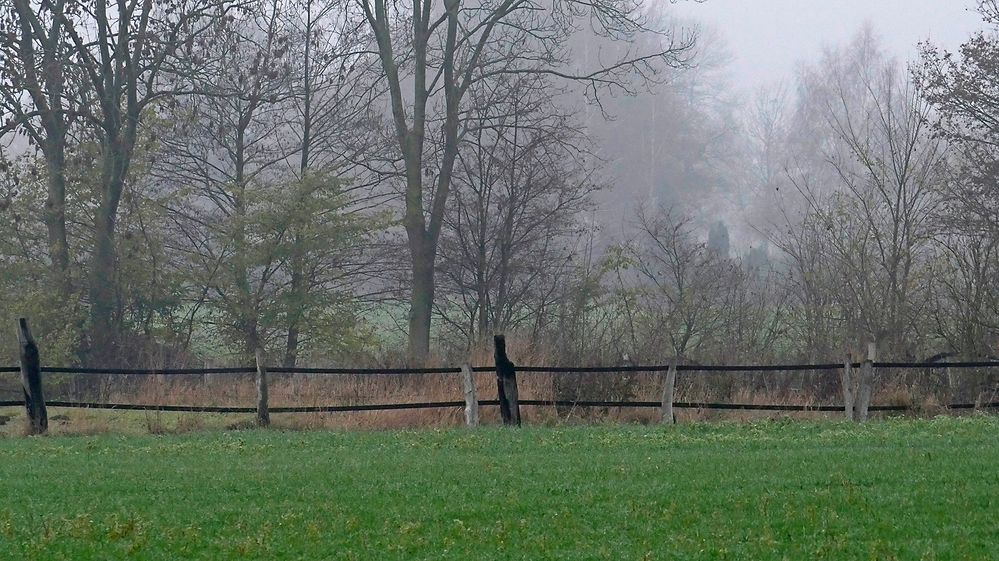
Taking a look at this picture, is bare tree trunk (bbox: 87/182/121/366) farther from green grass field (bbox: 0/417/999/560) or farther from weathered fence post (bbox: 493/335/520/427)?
green grass field (bbox: 0/417/999/560)

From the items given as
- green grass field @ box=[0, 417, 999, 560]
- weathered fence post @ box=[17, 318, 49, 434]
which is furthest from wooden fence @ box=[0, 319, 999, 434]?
green grass field @ box=[0, 417, 999, 560]

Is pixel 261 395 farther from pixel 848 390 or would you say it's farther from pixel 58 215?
pixel 58 215

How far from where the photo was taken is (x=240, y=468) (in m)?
13.0

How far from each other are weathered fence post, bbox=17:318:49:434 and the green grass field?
3307 mm

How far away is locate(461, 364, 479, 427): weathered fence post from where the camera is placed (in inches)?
781

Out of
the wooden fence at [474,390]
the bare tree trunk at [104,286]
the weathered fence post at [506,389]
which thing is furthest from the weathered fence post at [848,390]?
the bare tree trunk at [104,286]

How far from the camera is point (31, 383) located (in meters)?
19.4

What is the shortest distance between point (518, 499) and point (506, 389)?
31.7 feet

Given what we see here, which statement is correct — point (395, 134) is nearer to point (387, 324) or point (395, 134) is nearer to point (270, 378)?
point (387, 324)

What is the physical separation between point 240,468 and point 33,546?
4.83 meters

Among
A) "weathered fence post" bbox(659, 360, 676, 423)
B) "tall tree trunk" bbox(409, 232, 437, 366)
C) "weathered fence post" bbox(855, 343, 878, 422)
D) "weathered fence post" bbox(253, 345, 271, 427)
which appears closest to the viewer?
"weathered fence post" bbox(855, 343, 878, 422)

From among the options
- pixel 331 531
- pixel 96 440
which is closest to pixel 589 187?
pixel 96 440

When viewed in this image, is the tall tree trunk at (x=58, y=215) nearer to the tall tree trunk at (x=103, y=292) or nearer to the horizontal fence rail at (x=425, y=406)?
the tall tree trunk at (x=103, y=292)

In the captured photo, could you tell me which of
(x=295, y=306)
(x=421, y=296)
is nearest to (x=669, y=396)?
(x=295, y=306)
